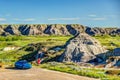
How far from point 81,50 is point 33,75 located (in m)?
22.9

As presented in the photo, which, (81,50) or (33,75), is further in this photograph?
(81,50)

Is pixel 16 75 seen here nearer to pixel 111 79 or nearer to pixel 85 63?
pixel 111 79

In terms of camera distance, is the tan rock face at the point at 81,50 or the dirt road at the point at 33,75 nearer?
the dirt road at the point at 33,75

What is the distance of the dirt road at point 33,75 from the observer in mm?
39719

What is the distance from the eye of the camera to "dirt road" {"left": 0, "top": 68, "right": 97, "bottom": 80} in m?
39.7

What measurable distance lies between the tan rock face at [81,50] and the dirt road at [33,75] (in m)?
16.9

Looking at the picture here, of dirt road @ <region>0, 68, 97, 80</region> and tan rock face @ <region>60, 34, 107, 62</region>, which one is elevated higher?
tan rock face @ <region>60, 34, 107, 62</region>

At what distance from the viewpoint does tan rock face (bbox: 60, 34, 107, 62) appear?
202 ft

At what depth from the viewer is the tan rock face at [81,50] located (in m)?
61.7

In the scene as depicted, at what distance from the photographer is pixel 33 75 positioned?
41.9m

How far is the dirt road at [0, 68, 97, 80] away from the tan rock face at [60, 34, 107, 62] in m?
16.9

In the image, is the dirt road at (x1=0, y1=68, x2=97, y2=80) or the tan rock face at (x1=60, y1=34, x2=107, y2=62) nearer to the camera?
the dirt road at (x1=0, y1=68, x2=97, y2=80)

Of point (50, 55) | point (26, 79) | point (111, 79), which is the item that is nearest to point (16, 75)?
point (26, 79)

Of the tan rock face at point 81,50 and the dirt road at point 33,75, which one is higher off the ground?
the tan rock face at point 81,50
